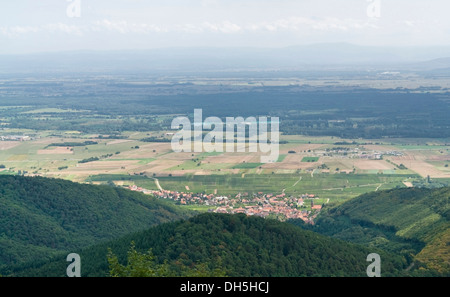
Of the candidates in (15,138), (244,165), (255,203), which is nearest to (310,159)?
(244,165)

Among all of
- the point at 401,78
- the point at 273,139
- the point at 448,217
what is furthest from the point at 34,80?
the point at 448,217

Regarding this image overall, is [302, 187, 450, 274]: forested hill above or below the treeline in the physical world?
above

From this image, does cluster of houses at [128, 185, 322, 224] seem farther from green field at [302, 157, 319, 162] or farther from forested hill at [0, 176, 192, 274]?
green field at [302, 157, 319, 162]

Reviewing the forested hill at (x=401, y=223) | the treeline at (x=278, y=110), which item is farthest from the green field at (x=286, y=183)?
the treeline at (x=278, y=110)

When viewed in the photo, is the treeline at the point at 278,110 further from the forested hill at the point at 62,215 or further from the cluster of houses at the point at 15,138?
the forested hill at the point at 62,215

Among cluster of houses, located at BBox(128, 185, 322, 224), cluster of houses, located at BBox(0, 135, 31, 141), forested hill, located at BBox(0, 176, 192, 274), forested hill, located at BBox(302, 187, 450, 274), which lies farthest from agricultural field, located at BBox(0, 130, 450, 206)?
forested hill, located at BBox(0, 176, 192, 274)
